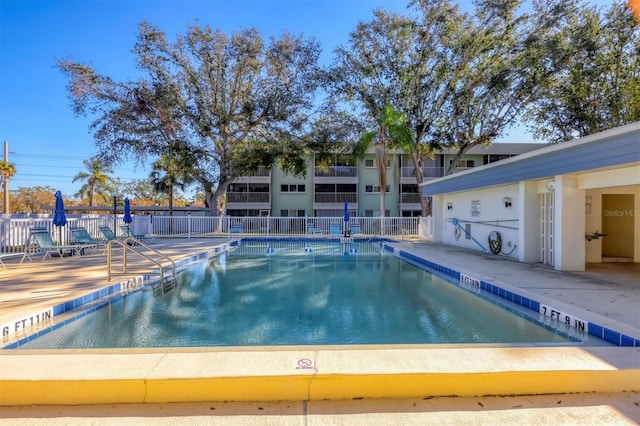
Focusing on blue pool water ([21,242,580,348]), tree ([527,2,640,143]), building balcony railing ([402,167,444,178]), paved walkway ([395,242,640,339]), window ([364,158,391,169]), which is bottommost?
blue pool water ([21,242,580,348])

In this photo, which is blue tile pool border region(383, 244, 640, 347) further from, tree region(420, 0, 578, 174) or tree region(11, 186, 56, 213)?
tree region(11, 186, 56, 213)

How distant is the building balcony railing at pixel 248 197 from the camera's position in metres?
25.7

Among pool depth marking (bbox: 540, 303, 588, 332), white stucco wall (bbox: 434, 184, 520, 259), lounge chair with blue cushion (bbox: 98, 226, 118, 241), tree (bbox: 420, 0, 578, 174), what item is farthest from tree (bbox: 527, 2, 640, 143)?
lounge chair with blue cushion (bbox: 98, 226, 118, 241)

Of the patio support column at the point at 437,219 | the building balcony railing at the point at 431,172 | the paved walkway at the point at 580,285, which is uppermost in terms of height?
the building balcony railing at the point at 431,172

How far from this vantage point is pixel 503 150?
2520 cm

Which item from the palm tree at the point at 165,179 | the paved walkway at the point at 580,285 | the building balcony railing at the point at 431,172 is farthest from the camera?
the building balcony railing at the point at 431,172

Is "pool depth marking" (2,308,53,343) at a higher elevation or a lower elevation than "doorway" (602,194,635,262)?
lower

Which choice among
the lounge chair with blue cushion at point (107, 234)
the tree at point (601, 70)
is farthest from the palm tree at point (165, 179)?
the tree at point (601, 70)

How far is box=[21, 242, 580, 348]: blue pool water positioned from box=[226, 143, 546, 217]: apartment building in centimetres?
1807

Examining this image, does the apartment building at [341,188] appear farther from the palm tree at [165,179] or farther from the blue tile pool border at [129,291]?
the blue tile pool border at [129,291]

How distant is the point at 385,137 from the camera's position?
16.2 meters

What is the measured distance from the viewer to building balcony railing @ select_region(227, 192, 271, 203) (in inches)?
1013

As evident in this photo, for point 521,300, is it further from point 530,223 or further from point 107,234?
point 107,234

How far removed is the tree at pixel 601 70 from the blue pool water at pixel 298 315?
15.2m
